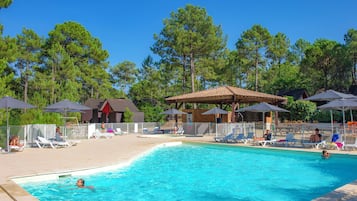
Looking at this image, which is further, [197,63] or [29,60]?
[197,63]

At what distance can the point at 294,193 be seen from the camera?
8289mm

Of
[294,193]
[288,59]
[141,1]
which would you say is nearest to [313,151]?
[294,193]

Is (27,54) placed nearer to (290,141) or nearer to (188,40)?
(188,40)

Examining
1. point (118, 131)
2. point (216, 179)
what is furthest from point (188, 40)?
point (216, 179)

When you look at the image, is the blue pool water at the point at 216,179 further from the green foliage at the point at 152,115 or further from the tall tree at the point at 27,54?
the tall tree at the point at 27,54

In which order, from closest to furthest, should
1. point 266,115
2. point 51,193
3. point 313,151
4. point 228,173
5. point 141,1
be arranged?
1. point 51,193
2. point 228,173
3. point 313,151
4. point 141,1
5. point 266,115

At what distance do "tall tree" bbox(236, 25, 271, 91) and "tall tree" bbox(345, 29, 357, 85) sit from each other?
10104 mm

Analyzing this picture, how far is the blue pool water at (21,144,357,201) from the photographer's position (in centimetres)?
816

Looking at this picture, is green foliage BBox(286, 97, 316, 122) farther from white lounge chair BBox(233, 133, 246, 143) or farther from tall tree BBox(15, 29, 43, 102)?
tall tree BBox(15, 29, 43, 102)

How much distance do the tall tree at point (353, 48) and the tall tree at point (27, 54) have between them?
37.3 m

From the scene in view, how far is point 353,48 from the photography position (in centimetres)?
3844

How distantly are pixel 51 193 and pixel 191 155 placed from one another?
784 cm

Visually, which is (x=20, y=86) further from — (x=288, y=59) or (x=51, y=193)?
(x=288, y=59)

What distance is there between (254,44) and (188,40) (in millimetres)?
11767
